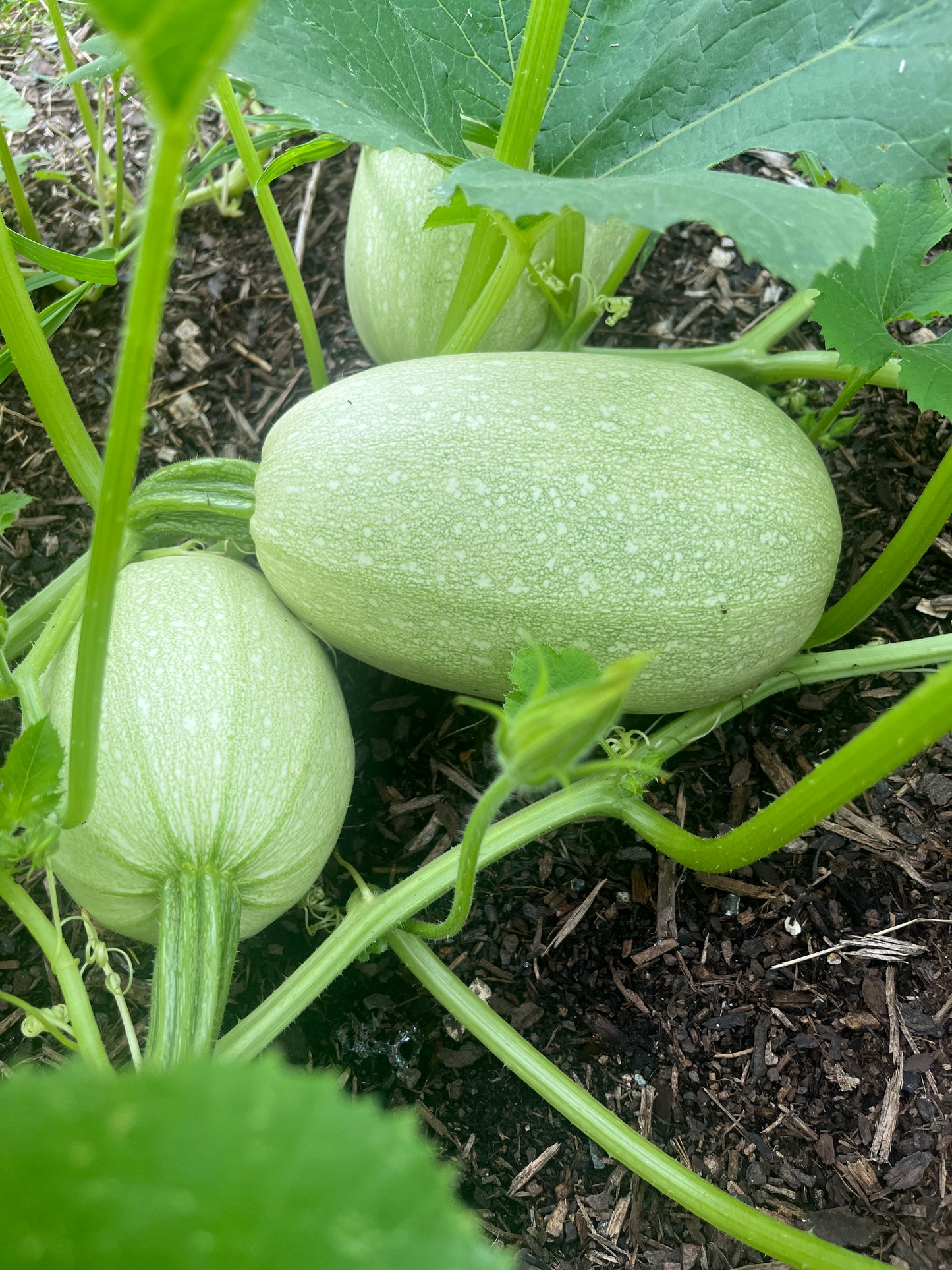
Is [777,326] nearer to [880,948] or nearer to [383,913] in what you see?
[880,948]

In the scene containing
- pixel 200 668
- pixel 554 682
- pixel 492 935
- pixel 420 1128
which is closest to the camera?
pixel 554 682

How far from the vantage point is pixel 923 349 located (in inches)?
54.4

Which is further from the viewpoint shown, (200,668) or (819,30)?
(200,668)

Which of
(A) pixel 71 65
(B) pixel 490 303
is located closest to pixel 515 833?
(B) pixel 490 303

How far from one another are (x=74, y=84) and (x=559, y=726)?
155cm

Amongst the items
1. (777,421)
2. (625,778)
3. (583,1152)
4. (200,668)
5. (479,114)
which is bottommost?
(583,1152)

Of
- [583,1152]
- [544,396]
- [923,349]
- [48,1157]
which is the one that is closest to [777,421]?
[923,349]

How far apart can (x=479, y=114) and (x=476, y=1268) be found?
1.38 m

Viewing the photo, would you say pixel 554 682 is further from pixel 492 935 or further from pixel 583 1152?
pixel 583 1152

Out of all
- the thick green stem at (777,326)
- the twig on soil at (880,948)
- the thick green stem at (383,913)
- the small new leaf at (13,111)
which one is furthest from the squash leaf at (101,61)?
the twig on soil at (880,948)

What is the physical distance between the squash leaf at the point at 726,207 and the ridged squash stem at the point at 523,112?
204 millimetres

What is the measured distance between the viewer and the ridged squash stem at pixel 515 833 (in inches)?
51.2

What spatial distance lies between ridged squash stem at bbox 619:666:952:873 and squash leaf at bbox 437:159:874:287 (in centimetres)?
41

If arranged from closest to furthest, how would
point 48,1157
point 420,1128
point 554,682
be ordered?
point 48,1157
point 554,682
point 420,1128
